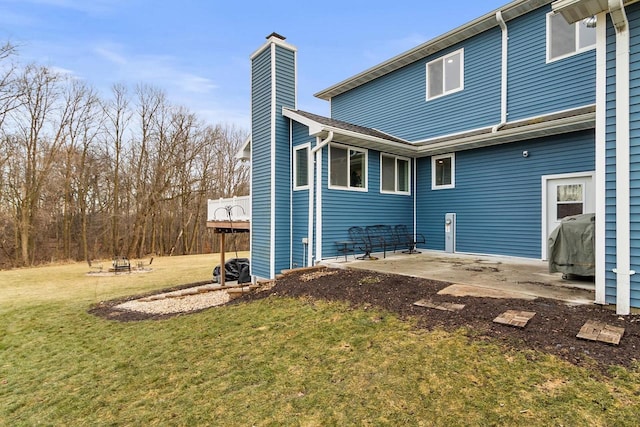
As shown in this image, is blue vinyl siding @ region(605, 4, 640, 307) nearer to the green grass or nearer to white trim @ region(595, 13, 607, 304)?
white trim @ region(595, 13, 607, 304)

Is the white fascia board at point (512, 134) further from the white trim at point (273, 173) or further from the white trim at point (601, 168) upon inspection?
the white trim at point (273, 173)

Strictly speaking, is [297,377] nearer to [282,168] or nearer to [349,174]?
[349,174]

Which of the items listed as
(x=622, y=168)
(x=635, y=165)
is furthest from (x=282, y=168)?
(x=635, y=165)

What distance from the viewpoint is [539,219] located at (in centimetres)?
816

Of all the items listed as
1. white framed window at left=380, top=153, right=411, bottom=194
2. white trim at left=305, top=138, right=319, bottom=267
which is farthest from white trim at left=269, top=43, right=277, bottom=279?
white framed window at left=380, top=153, right=411, bottom=194

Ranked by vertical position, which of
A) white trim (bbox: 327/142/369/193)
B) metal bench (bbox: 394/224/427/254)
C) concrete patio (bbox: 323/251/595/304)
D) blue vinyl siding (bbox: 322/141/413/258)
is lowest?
concrete patio (bbox: 323/251/595/304)

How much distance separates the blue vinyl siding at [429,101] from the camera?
942cm

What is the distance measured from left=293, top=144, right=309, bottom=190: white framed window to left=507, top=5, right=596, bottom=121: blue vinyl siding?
18.2ft

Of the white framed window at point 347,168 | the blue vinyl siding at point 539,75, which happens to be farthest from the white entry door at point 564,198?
the white framed window at point 347,168

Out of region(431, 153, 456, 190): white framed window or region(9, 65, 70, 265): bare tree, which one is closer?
region(431, 153, 456, 190): white framed window

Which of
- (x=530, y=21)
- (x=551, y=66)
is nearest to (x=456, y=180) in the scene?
(x=551, y=66)

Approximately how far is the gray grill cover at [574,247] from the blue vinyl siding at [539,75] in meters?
4.05

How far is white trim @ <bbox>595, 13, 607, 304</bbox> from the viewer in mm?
4254

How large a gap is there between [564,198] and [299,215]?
6388mm
